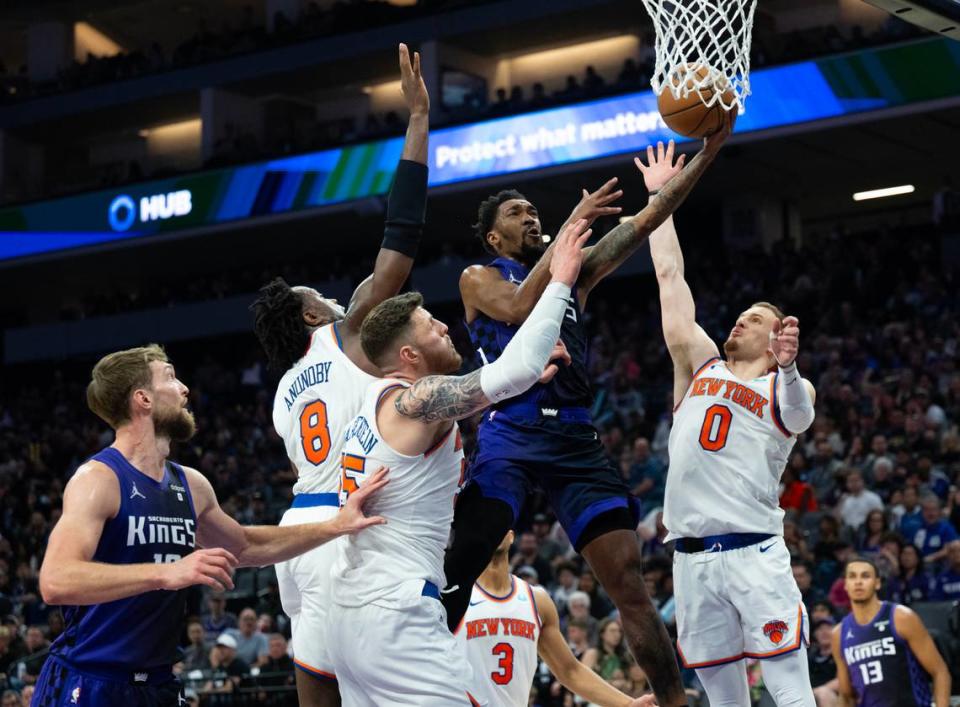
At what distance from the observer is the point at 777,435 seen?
6.36 m

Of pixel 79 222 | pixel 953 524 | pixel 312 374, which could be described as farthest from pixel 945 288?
pixel 79 222

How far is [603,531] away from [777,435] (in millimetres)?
1179

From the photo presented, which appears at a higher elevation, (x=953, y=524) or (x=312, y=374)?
(x=312, y=374)

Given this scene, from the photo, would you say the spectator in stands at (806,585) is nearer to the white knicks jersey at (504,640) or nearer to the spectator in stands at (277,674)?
the spectator in stands at (277,674)

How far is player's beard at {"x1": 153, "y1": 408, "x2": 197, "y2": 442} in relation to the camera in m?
4.75

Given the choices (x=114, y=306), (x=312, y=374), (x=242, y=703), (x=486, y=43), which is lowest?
(x=242, y=703)

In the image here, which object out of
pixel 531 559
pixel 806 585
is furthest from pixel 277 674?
pixel 806 585

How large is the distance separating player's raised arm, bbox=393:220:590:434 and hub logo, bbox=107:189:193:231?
22.8m

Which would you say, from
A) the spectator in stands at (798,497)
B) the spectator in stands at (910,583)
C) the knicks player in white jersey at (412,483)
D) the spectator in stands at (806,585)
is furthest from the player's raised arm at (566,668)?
the spectator in stands at (798,497)

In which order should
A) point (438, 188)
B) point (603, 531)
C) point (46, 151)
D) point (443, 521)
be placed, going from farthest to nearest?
1. point (46, 151)
2. point (438, 188)
3. point (603, 531)
4. point (443, 521)

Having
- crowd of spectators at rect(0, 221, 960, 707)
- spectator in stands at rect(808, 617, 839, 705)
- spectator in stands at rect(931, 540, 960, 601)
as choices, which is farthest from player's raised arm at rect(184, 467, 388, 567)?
spectator in stands at rect(931, 540, 960, 601)

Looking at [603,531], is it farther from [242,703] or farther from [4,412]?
[4,412]

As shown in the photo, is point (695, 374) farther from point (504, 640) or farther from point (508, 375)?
point (508, 375)

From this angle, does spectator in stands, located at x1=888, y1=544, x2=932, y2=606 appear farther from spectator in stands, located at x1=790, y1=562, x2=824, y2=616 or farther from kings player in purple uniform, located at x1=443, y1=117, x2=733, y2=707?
kings player in purple uniform, located at x1=443, y1=117, x2=733, y2=707
